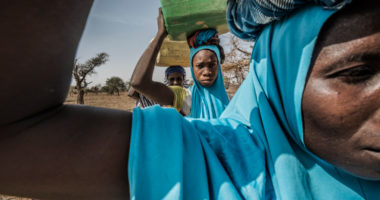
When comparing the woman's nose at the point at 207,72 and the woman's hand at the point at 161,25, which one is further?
the woman's nose at the point at 207,72

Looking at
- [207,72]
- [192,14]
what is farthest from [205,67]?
[192,14]

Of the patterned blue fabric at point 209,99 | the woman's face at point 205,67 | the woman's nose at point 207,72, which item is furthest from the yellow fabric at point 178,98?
the woman's nose at point 207,72

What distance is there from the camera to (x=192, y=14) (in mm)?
1560

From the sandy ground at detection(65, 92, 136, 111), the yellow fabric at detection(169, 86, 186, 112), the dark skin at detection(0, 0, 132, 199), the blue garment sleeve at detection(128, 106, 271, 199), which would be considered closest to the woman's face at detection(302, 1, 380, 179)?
the blue garment sleeve at detection(128, 106, 271, 199)

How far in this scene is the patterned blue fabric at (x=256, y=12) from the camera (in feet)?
2.13

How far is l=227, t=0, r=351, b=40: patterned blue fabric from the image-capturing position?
65cm

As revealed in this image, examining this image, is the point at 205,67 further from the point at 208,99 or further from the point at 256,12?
the point at 256,12

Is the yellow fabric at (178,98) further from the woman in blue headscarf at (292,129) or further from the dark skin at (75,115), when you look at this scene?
the dark skin at (75,115)

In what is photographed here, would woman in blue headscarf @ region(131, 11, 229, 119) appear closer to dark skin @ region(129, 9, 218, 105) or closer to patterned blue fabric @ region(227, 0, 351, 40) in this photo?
dark skin @ region(129, 9, 218, 105)

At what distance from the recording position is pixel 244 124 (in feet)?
2.74

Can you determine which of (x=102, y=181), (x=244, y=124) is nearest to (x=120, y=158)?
(x=102, y=181)

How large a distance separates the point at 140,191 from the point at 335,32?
72cm

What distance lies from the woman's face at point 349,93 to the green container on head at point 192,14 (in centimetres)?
105

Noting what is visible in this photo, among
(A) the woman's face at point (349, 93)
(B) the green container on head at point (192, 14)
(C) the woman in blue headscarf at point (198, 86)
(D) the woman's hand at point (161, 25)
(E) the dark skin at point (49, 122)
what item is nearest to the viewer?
(E) the dark skin at point (49, 122)
